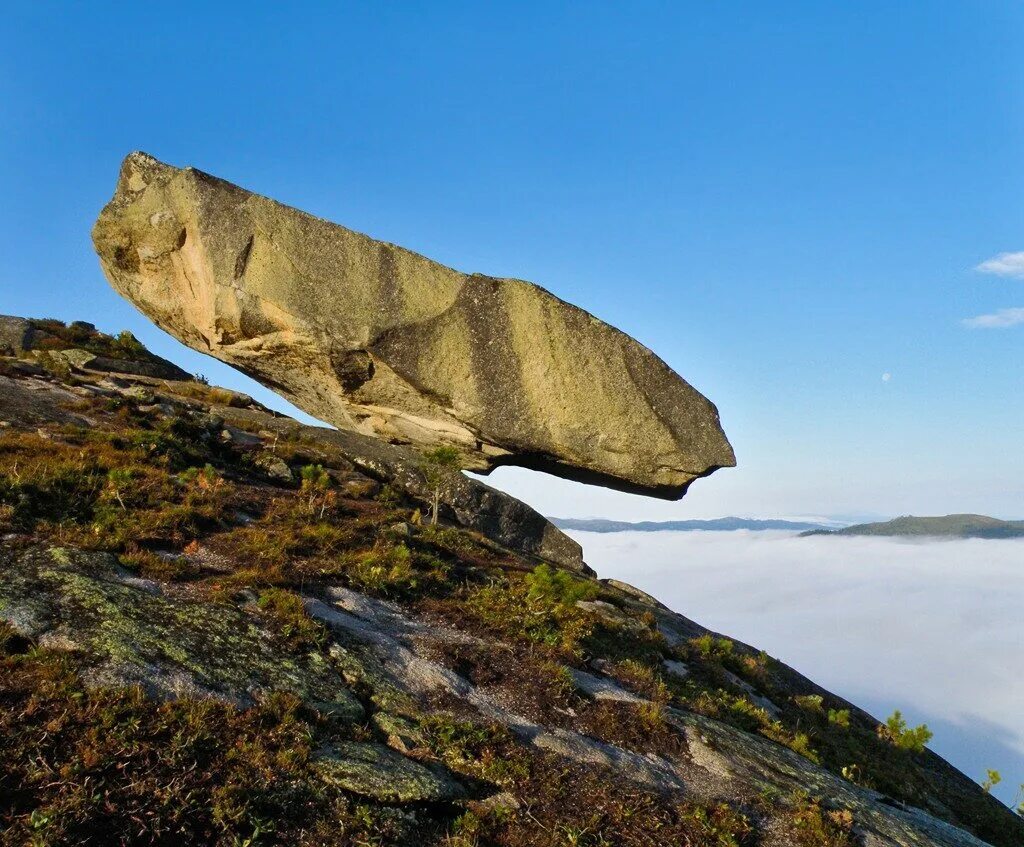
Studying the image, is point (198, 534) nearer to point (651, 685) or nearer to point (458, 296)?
point (651, 685)

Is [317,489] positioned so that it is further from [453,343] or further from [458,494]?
[453,343]

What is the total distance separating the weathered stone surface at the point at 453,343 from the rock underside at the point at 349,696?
16.8 ft

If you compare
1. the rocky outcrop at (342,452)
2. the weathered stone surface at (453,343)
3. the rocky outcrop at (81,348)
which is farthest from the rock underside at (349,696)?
the rocky outcrop at (81,348)

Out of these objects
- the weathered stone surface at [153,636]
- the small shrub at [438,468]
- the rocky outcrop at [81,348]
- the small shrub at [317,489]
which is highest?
the rocky outcrop at [81,348]

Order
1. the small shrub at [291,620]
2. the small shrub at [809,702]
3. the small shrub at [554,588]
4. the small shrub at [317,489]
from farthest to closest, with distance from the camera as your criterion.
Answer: the small shrub at [809,702] < the small shrub at [317,489] < the small shrub at [554,588] < the small shrub at [291,620]

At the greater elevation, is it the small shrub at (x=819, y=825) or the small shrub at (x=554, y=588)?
the small shrub at (x=554, y=588)

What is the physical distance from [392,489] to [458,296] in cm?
668

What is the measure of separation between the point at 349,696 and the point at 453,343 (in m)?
14.5

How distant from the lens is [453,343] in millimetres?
22484

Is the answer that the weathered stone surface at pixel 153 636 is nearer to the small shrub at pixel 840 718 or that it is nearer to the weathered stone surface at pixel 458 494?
the weathered stone surface at pixel 458 494

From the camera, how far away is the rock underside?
23.6 ft

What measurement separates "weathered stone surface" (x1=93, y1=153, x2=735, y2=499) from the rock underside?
5117 millimetres

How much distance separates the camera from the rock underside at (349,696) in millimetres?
7188

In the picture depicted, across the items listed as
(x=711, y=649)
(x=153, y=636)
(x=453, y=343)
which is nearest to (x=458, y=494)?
(x=453, y=343)
